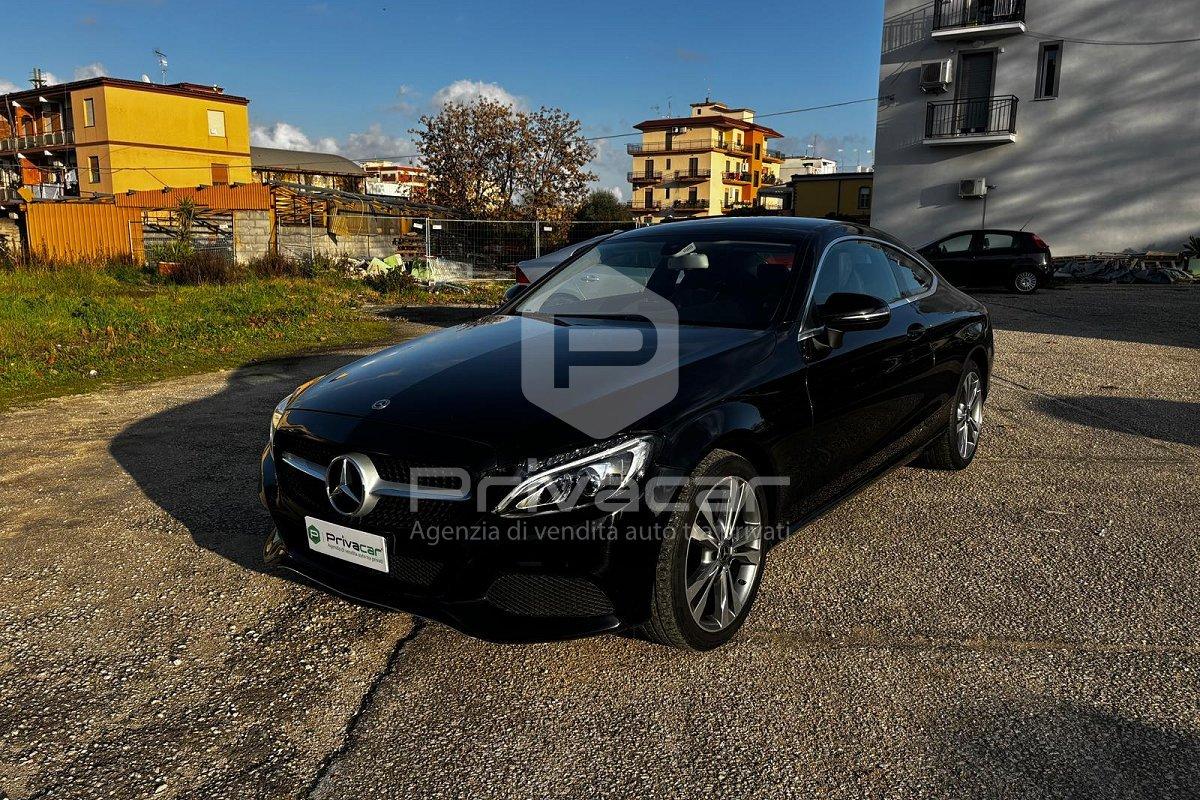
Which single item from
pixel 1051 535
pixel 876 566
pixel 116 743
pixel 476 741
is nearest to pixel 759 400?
pixel 876 566

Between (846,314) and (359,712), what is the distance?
2.34m

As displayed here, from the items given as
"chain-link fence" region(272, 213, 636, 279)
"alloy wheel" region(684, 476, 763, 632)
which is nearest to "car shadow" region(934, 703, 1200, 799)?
"alloy wheel" region(684, 476, 763, 632)

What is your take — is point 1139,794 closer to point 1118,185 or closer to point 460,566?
point 460,566

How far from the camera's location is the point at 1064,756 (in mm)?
2350

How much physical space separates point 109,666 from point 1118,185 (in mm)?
28628

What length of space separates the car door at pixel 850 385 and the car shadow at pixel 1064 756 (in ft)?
3.54

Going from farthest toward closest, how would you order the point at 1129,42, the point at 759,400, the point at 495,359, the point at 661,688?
the point at 1129,42
the point at 495,359
the point at 759,400
the point at 661,688

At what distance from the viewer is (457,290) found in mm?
17469

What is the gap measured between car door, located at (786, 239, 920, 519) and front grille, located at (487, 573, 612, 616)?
1.09 metres

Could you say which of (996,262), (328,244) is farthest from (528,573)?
(328,244)

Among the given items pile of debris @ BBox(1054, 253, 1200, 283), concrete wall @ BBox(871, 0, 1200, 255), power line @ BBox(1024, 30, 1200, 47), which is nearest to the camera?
pile of debris @ BBox(1054, 253, 1200, 283)

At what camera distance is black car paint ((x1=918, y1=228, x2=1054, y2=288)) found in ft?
61.5

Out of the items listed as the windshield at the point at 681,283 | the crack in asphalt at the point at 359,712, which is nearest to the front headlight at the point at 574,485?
the crack in asphalt at the point at 359,712

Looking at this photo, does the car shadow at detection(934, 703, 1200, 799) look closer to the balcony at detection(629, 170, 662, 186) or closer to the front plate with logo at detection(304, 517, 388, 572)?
the front plate with logo at detection(304, 517, 388, 572)
